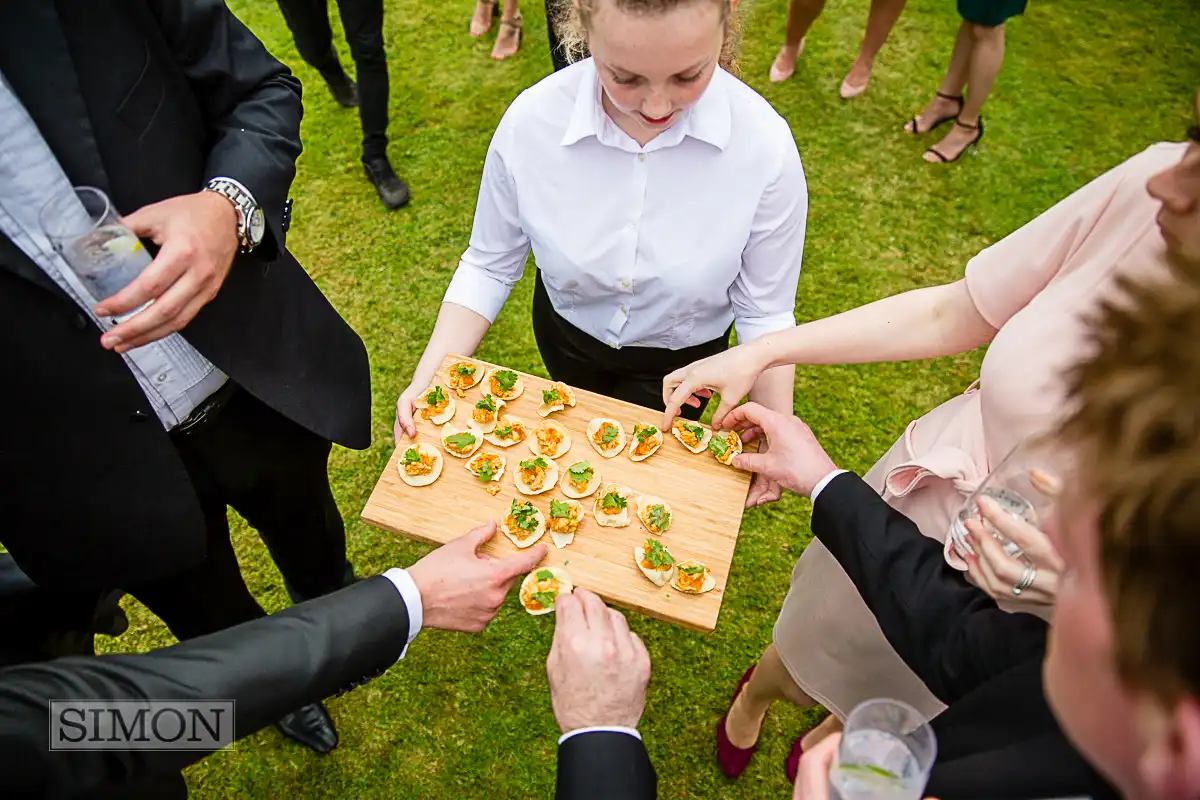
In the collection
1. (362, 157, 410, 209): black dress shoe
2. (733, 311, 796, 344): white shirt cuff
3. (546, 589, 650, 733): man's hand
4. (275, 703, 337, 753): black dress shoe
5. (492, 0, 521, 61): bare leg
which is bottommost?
(275, 703, 337, 753): black dress shoe

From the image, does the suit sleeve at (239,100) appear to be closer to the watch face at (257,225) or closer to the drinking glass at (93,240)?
the watch face at (257,225)

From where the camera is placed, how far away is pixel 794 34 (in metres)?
4.68

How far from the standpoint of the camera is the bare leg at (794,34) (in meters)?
→ 4.52

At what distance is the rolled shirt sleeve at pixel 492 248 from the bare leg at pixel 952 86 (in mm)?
3212

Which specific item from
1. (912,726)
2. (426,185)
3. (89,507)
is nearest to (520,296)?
(426,185)

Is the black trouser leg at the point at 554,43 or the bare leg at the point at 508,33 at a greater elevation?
the black trouser leg at the point at 554,43

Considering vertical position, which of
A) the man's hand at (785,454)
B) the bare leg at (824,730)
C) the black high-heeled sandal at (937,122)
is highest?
the man's hand at (785,454)

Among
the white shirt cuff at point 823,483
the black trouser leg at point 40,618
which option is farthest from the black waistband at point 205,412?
the white shirt cuff at point 823,483

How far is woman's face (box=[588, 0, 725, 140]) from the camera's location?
1.59 metres

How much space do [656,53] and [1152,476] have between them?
1.24 m

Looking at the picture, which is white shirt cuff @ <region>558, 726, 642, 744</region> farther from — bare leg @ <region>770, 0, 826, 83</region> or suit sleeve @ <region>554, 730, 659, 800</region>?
bare leg @ <region>770, 0, 826, 83</region>

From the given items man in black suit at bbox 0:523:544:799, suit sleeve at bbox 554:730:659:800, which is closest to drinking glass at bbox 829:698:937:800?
suit sleeve at bbox 554:730:659:800

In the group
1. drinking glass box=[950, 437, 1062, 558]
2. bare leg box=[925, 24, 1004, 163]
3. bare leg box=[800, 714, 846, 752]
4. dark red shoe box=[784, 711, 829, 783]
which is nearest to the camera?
drinking glass box=[950, 437, 1062, 558]

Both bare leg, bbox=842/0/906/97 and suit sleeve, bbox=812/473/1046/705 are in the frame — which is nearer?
suit sleeve, bbox=812/473/1046/705
